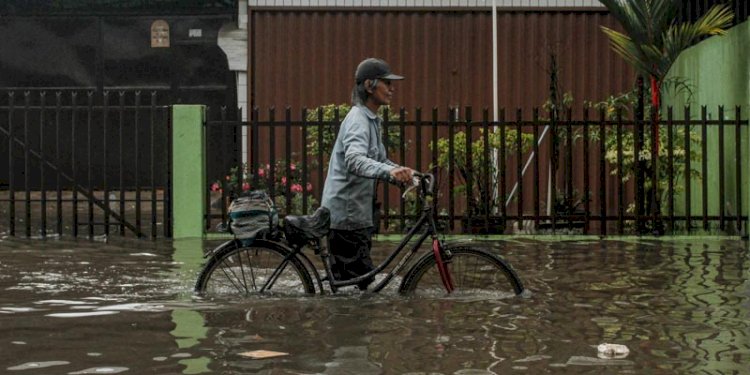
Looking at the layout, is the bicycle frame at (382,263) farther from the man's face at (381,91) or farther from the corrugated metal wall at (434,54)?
the corrugated metal wall at (434,54)

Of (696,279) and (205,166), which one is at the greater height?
(205,166)

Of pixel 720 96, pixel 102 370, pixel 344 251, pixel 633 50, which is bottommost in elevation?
pixel 102 370

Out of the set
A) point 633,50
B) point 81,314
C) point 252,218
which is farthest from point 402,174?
point 633,50

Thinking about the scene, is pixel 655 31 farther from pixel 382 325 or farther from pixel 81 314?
pixel 81 314

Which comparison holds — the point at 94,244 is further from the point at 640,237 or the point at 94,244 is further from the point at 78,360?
the point at 78,360

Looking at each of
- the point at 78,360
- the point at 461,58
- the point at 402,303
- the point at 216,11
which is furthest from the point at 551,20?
the point at 78,360

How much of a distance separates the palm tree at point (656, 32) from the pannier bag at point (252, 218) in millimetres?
8129

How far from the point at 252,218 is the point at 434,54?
12.6 metres

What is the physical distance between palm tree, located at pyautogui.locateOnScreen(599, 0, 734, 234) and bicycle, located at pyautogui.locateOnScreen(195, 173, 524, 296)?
7617 millimetres

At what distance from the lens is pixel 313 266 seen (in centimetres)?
990

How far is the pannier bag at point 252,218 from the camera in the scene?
32.1ft

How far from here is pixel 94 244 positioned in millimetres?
15578

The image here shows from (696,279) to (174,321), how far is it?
462 cm

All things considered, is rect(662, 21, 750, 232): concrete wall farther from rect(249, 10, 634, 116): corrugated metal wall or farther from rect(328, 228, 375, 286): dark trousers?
rect(328, 228, 375, 286): dark trousers
